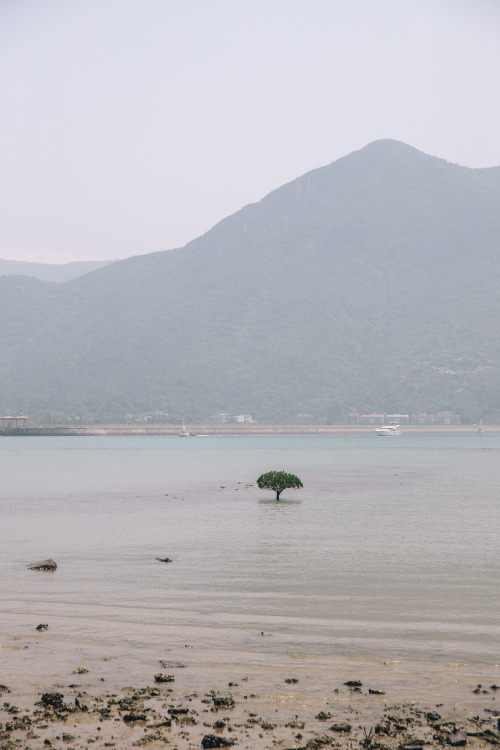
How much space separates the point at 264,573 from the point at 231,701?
12203mm

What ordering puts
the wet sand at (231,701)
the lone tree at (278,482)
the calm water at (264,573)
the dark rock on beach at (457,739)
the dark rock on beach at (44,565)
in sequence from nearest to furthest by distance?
the dark rock on beach at (457,739) → the wet sand at (231,701) → the calm water at (264,573) → the dark rock on beach at (44,565) → the lone tree at (278,482)

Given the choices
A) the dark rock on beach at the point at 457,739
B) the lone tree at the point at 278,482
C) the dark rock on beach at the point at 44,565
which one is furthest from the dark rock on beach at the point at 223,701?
the lone tree at the point at 278,482

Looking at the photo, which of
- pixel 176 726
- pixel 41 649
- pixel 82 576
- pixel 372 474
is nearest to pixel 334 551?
pixel 82 576

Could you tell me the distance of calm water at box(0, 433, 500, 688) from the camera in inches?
664

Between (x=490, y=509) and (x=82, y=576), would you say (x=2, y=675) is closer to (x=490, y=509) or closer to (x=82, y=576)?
(x=82, y=576)

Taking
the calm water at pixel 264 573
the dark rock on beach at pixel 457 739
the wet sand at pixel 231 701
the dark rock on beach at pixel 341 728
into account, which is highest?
the dark rock on beach at pixel 457 739

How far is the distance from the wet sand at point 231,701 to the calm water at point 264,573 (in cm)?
102

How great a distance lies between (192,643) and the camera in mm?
16250

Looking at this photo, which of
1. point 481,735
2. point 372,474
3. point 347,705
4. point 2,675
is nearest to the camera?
point 481,735

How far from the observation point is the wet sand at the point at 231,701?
10969 millimetres

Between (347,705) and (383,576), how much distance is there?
467 inches

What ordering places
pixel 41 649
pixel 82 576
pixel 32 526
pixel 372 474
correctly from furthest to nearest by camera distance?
pixel 372 474 < pixel 32 526 < pixel 82 576 < pixel 41 649

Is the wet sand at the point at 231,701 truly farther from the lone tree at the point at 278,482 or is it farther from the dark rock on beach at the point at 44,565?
the lone tree at the point at 278,482

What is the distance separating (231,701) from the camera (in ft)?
40.6
